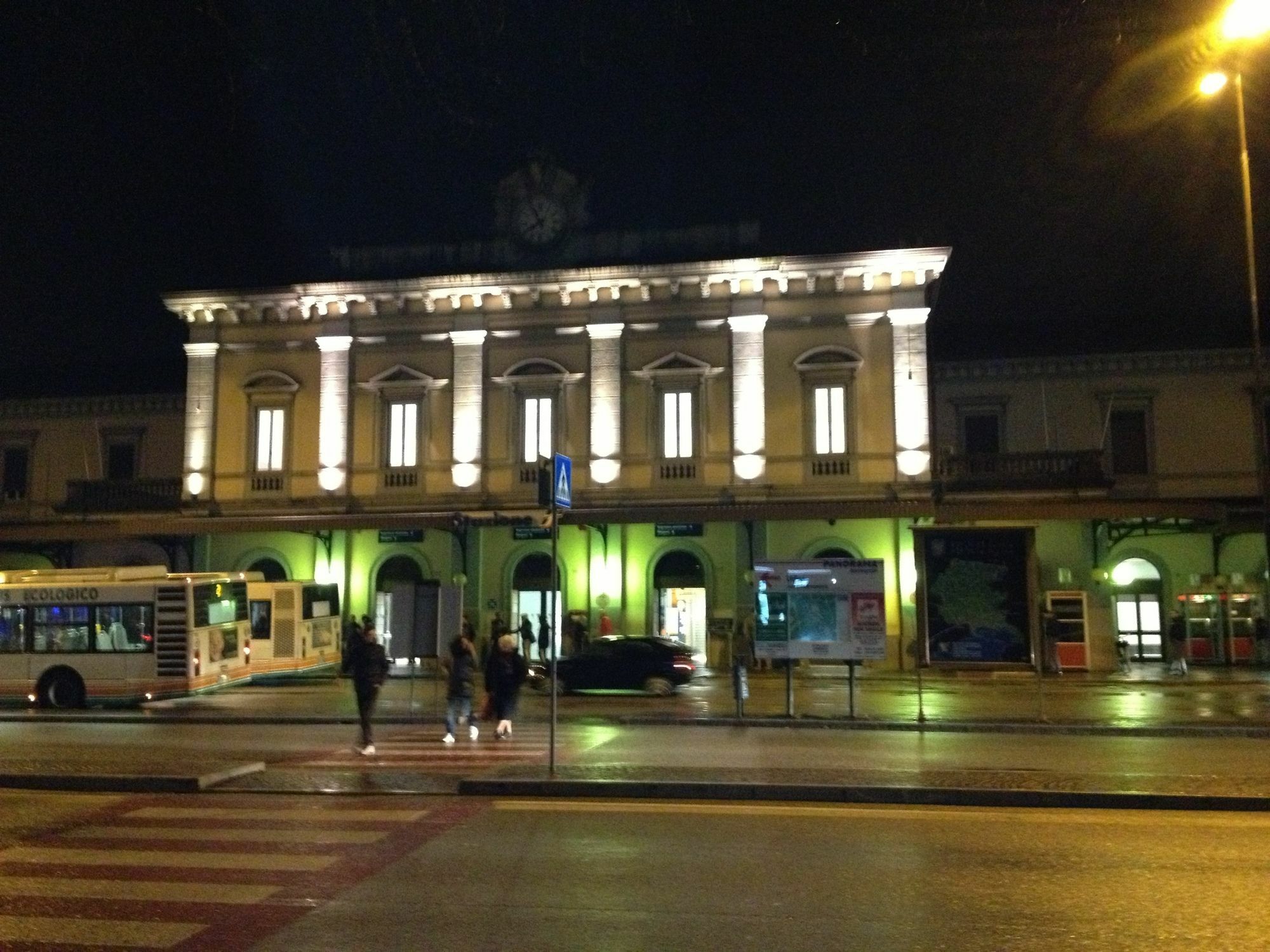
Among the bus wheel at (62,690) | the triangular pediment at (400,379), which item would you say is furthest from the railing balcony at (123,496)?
the bus wheel at (62,690)

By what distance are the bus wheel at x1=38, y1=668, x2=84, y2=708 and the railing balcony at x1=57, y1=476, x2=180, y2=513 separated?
13.2m

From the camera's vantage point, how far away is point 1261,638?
104ft

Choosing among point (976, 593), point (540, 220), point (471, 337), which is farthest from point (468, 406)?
point (976, 593)

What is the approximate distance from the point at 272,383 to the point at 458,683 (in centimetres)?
2154

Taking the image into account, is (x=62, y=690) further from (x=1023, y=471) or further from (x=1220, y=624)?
(x=1220, y=624)

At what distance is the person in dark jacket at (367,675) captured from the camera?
14992 mm

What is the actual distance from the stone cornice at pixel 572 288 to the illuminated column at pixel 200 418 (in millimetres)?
1202

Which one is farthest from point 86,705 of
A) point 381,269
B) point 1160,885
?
point 1160,885

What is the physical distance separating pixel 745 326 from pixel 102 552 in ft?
74.1

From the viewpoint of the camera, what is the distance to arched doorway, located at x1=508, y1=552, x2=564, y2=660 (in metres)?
33.1

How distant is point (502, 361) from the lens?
33688mm

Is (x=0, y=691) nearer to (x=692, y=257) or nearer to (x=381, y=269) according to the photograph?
(x=381, y=269)

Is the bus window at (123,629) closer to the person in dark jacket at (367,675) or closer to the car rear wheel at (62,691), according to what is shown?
the car rear wheel at (62,691)

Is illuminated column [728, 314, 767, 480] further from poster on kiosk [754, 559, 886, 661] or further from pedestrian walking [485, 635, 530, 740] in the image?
pedestrian walking [485, 635, 530, 740]
